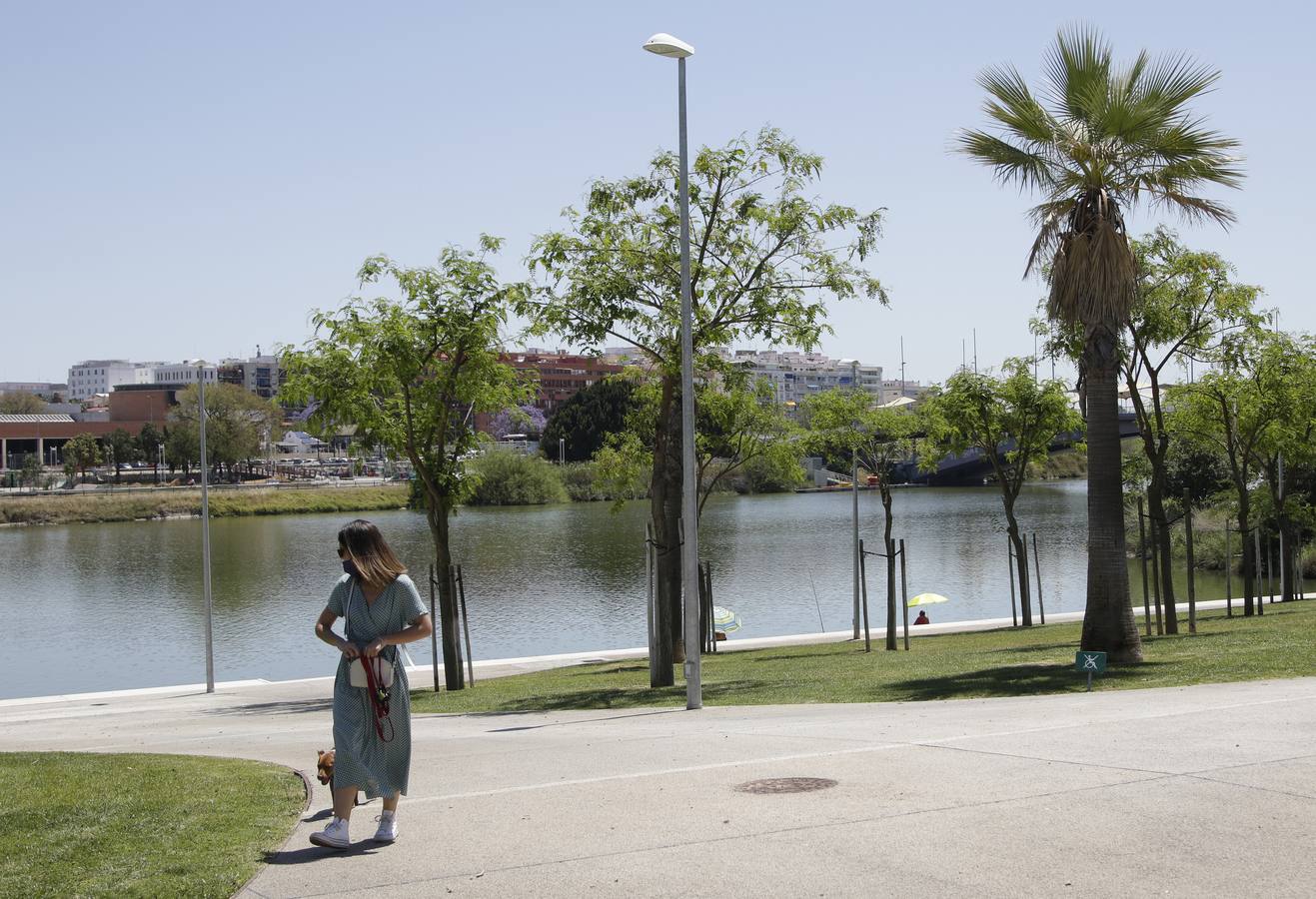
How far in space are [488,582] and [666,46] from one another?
35.3 metres

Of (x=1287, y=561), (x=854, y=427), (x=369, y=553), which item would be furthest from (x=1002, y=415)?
(x=369, y=553)

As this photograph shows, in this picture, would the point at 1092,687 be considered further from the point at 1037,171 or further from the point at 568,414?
the point at 568,414

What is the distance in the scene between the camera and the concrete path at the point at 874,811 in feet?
19.6

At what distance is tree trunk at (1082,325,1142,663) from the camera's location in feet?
55.7

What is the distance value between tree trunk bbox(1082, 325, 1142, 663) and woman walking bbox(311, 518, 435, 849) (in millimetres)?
12276

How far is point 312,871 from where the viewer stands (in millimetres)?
6477

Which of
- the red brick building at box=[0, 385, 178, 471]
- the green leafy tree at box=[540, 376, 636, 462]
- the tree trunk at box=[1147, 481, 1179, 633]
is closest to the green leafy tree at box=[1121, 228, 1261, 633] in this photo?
the tree trunk at box=[1147, 481, 1179, 633]

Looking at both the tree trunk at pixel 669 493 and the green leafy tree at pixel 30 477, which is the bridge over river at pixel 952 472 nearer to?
the green leafy tree at pixel 30 477

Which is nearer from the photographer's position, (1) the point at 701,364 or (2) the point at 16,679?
(1) the point at 701,364

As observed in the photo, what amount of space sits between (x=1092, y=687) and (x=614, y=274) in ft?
31.4

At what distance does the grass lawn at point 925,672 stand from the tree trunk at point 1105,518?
584 mm

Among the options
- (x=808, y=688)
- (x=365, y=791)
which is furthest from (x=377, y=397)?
(x=365, y=791)

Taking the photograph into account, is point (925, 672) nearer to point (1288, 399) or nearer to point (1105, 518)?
point (1105, 518)

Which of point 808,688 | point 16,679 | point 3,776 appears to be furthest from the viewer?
point 16,679
